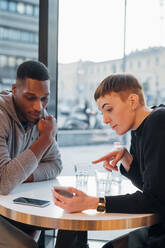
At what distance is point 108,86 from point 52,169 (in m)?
0.70

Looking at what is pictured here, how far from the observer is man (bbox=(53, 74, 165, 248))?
122 cm

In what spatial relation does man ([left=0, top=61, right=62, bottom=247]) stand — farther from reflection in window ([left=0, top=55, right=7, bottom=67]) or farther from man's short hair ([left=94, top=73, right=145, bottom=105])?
reflection in window ([left=0, top=55, right=7, bottom=67])

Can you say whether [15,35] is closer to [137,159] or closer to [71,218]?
[137,159]

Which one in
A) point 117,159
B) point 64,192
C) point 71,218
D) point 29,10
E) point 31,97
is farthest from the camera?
point 29,10

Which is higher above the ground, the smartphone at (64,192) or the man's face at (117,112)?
the man's face at (117,112)

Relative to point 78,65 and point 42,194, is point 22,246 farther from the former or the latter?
point 78,65

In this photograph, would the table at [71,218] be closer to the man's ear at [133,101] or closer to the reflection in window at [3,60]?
the man's ear at [133,101]

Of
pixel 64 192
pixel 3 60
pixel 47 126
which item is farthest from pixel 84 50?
pixel 64 192

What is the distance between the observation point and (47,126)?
1792 millimetres

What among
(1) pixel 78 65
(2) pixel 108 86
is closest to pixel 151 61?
(1) pixel 78 65

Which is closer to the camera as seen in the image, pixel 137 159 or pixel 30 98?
pixel 137 159

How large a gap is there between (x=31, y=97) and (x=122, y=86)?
2.06ft

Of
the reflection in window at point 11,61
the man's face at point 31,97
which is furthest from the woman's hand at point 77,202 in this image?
the reflection in window at point 11,61

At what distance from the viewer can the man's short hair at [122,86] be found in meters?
1.39
